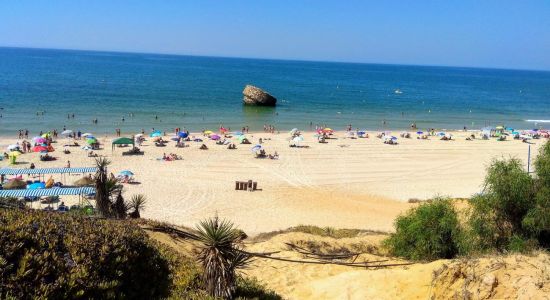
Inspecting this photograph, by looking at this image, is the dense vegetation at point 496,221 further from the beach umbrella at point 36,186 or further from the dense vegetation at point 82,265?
the beach umbrella at point 36,186

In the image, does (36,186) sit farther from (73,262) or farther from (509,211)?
(509,211)

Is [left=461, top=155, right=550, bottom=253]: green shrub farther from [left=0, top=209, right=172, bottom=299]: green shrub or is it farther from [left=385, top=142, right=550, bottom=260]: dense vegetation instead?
[left=0, top=209, right=172, bottom=299]: green shrub

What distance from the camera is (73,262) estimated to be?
630cm

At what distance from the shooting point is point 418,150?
132ft

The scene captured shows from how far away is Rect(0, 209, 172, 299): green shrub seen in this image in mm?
5668

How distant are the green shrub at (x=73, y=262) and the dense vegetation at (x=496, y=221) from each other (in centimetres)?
895

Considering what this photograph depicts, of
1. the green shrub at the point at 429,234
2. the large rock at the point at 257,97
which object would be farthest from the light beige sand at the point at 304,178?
the large rock at the point at 257,97

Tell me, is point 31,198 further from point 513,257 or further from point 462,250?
point 513,257

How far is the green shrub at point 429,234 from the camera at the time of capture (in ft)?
45.5

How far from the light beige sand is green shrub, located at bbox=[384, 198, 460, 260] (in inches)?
214

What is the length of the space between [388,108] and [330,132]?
1323 inches

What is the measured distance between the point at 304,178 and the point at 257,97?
41754 mm

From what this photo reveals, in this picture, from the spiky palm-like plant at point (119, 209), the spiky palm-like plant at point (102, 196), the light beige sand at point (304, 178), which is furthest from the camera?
the light beige sand at point (304, 178)

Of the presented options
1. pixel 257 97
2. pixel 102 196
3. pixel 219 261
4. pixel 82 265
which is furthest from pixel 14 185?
pixel 257 97
